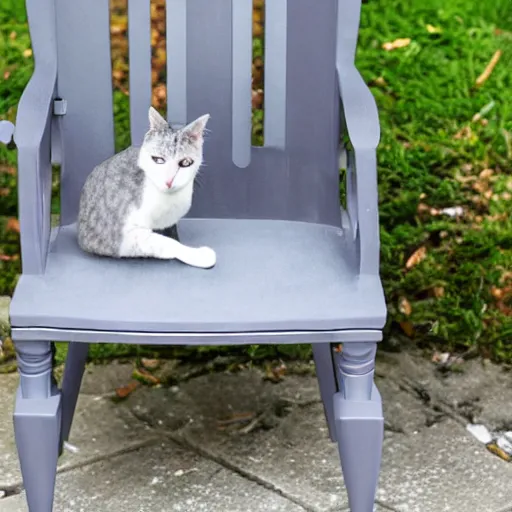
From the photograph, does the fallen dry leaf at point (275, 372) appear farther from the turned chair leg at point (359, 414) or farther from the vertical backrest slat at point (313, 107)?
the turned chair leg at point (359, 414)

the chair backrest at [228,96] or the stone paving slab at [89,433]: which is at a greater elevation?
the chair backrest at [228,96]

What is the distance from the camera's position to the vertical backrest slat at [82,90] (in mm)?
2506

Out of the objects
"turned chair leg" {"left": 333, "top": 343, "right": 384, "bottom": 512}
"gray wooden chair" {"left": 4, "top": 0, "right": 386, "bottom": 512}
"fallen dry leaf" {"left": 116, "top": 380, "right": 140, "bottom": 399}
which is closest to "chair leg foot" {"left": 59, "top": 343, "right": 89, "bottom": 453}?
"gray wooden chair" {"left": 4, "top": 0, "right": 386, "bottom": 512}

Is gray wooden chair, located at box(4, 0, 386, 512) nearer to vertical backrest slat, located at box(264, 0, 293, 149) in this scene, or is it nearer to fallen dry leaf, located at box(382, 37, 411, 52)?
vertical backrest slat, located at box(264, 0, 293, 149)

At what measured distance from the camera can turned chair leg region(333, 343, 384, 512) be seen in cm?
214

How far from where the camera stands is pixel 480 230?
10.5ft

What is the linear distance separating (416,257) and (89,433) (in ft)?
3.78

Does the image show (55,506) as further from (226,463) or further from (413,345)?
(413,345)

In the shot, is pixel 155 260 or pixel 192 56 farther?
pixel 192 56

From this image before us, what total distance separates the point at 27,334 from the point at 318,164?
2.91 ft

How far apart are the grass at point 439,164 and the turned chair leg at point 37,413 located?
101 cm

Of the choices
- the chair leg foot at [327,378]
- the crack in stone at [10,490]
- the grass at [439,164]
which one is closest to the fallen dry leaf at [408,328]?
the grass at [439,164]

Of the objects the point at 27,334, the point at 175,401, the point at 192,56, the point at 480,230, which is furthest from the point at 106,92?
the point at 480,230

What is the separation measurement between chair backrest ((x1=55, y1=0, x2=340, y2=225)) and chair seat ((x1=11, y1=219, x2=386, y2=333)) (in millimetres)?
282
